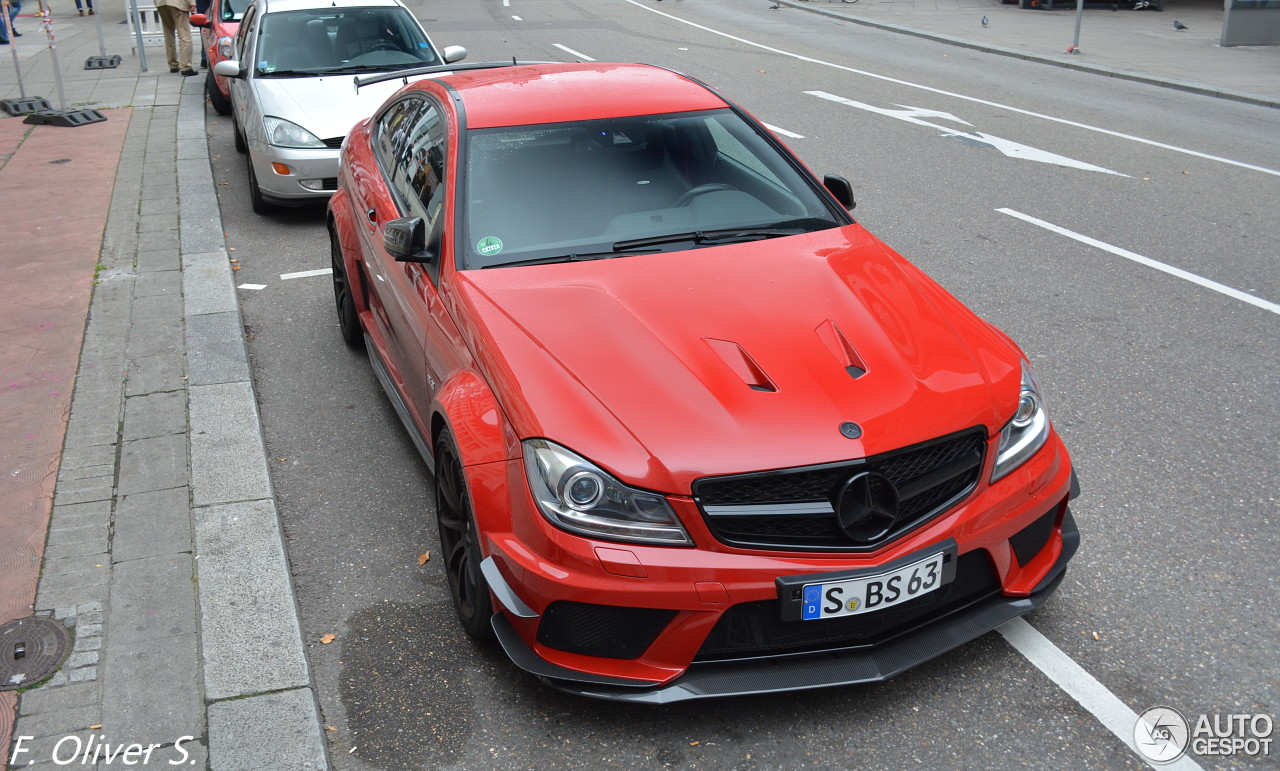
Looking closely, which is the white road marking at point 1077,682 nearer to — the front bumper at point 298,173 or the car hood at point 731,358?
the car hood at point 731,358

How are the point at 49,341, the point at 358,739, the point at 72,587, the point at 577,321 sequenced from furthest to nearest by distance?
1. the point at 49,341
2. the point at 72,587
3. the point at 577,321
4. the point at 358,739

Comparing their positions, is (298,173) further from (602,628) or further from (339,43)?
(602,628)

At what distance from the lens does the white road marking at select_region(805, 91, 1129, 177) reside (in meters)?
10.6

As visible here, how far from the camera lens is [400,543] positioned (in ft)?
14.3

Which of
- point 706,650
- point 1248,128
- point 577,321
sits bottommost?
point 1248,128

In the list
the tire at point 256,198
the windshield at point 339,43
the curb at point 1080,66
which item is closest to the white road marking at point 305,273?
the tire at point 256,198

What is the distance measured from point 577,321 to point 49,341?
13.9 feet

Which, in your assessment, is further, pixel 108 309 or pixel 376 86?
pixel 376 86

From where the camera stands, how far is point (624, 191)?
4398mm

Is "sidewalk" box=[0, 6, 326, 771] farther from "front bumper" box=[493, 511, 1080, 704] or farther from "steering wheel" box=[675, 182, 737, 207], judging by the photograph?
"steering wheel" box=[675, 182, 737, 207]

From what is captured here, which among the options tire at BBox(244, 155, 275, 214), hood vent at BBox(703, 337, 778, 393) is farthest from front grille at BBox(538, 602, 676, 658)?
tire at BBox(244, 155, 275, 214)

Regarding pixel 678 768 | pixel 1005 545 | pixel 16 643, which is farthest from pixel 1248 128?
pixel 16 643

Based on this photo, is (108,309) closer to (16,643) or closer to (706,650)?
(16,643)

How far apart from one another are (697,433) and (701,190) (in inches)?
66.6
